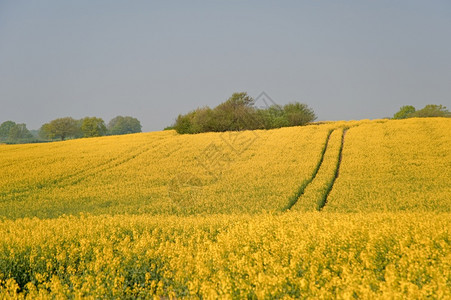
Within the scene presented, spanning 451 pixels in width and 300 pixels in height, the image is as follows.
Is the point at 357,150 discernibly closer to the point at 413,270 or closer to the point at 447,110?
the point at 413,270

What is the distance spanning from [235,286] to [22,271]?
7.18m

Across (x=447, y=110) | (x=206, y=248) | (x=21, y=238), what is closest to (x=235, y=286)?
(x=206, y=248)

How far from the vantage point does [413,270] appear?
7762 millimetres

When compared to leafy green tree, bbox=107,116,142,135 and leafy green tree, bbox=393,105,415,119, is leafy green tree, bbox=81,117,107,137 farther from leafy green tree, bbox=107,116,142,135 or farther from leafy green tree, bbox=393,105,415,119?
leafy green tree, bbox=393,105,415,119

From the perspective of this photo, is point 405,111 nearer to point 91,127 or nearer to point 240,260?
point 91,127

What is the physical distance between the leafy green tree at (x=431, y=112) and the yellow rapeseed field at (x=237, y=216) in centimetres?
6525

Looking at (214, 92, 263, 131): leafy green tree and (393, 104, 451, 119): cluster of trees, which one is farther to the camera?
(393, 104, 451, 119): cluster of trees

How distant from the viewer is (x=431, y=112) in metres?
102

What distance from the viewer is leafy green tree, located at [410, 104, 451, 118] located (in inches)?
3943

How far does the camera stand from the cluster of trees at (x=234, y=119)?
190 ft

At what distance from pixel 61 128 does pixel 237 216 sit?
11155 cm

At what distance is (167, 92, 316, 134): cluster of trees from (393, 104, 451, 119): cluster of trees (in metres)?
51.0

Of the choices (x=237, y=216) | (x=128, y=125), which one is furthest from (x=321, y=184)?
(x=128, y=125)

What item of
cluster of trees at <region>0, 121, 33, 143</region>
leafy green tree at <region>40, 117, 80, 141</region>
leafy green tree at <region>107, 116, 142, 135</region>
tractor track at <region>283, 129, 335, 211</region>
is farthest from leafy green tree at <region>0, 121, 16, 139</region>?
tractor track at <region>283, 129, 335, 211</region>
